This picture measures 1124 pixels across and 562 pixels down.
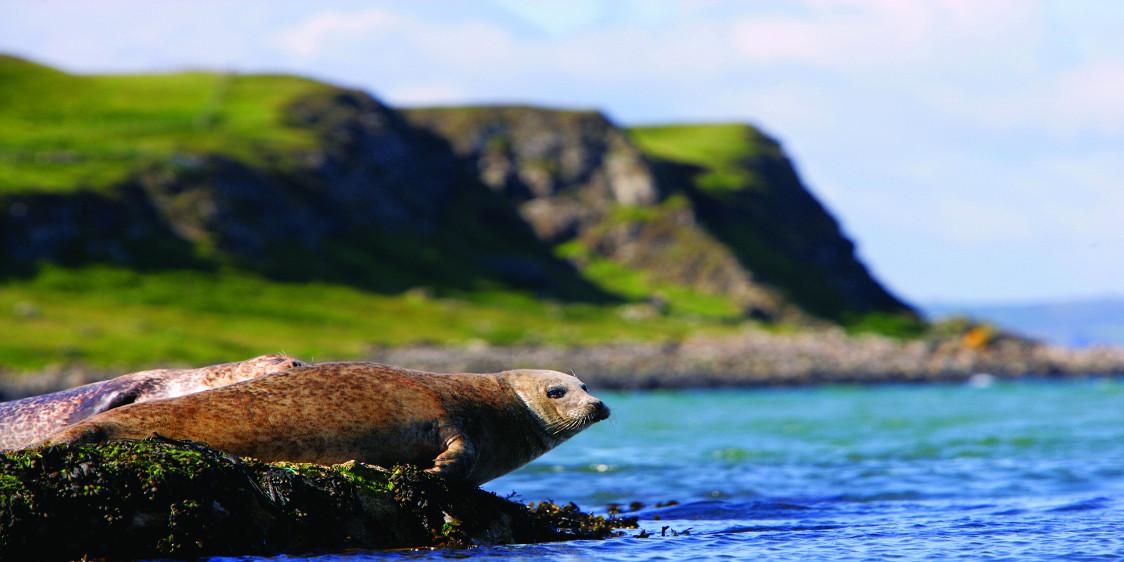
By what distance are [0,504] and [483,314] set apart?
346 feet

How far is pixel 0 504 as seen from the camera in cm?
1027

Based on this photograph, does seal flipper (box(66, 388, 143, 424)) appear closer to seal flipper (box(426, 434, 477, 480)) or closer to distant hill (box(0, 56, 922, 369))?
seal flipper (box(426, 434, 477, 480))

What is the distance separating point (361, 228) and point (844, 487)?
121m

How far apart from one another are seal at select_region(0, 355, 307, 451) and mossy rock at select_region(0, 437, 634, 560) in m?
1.74

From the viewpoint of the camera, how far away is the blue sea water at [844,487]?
1346cm

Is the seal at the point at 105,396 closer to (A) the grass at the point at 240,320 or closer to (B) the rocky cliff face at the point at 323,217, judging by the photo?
(A) the grass at the point at 240,320

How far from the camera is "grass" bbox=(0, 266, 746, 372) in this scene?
79438 millimetres

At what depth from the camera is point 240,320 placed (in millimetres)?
98562

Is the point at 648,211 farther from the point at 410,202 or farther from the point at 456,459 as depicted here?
the point at 456,459

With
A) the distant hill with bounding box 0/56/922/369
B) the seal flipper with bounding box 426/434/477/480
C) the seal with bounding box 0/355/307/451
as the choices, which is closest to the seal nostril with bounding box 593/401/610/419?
the seal flipper with bounding box 426/434/477/480

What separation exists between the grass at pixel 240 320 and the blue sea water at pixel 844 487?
129 feet

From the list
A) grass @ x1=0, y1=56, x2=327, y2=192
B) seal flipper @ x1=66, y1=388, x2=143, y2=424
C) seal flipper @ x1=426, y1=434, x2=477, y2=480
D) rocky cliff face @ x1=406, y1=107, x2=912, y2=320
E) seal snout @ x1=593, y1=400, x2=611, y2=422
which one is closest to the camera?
seal flipper @ x1=426, y1=434, x2=477, y2=480

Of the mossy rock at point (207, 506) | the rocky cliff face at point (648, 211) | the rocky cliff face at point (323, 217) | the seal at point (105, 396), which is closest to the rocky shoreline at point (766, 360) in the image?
the rocky cliff face at point (648, 211)

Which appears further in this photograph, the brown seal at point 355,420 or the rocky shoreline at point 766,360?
the rocky shoreline at point 766,360
